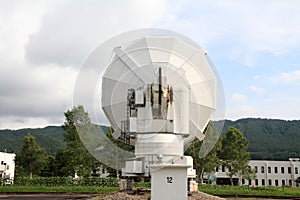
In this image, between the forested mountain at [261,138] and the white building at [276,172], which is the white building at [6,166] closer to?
the forested mountain at [261,138]

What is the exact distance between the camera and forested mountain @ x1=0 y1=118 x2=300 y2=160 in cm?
11416

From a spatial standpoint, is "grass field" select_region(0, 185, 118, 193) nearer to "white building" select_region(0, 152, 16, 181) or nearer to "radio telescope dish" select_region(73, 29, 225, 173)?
"radio telescope dish" select_region(73, 29, 225, 173)

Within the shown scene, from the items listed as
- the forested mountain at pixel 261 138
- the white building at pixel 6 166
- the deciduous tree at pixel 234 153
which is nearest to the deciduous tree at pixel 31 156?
the white building at pixel 6 166

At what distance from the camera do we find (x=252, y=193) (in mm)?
34906

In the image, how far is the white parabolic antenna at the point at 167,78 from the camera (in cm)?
1889

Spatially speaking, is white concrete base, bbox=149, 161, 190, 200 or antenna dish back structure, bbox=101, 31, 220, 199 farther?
antenna dish back structure, bbox=101, 31, 220, 199

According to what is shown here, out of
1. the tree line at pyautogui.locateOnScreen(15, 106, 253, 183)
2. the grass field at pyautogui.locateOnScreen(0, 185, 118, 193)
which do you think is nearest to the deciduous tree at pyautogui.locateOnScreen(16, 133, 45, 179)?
the tree line at pyautogui.locateOnScreen(15, 106, 253, 183)

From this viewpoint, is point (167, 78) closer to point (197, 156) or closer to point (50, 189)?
point (50, 189)

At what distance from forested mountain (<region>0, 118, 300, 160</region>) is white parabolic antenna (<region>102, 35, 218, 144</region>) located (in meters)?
86.2

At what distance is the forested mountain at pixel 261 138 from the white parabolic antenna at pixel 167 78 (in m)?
86.2

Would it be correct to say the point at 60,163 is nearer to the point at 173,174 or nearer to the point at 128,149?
the point at 128,149

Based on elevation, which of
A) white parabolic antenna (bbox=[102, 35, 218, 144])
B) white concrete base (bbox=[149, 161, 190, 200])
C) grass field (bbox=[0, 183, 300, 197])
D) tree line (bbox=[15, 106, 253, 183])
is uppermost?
white parabolic antenna (bbox=[102, 35, 218, 144])

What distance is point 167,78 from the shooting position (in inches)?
743

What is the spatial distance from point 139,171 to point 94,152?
7.31 ft
